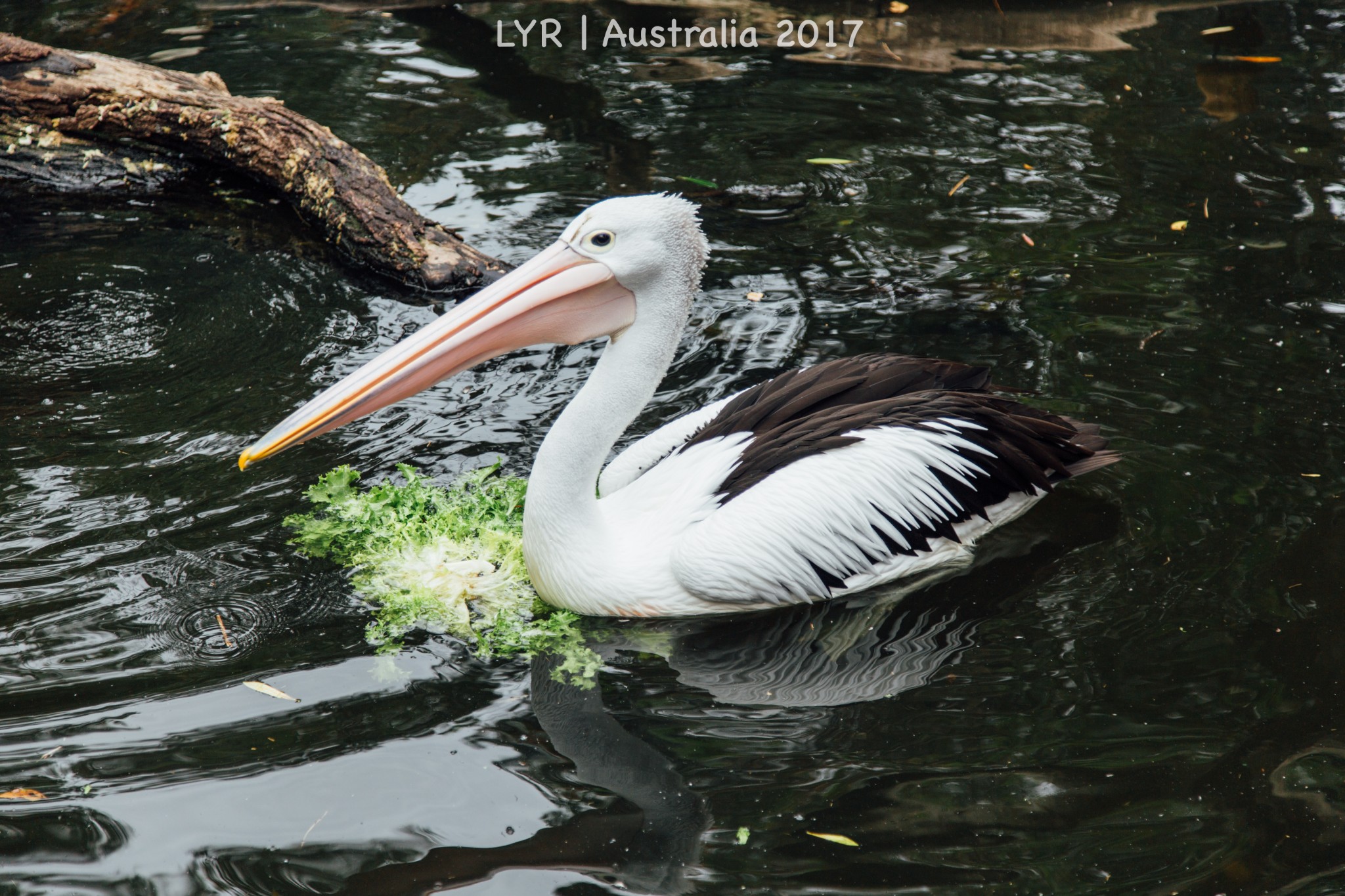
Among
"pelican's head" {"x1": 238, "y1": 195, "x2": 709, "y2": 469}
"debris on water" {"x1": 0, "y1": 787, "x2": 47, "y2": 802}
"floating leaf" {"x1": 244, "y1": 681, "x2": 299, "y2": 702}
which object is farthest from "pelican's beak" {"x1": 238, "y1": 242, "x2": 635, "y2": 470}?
"debris on water" {"x1": 0, "y1": 787, "x2": 47, "y2": 802}

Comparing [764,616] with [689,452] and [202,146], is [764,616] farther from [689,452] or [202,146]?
[202,146]

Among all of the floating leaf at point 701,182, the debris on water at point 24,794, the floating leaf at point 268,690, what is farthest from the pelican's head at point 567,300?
the floating leaf at point 701,182

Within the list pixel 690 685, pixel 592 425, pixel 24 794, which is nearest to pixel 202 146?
pixel 592 425

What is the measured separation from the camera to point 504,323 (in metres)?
3.54

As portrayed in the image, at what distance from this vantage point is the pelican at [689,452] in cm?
350

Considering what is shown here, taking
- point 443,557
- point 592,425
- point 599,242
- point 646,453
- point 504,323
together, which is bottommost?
point 443,557

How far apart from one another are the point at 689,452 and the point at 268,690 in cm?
142

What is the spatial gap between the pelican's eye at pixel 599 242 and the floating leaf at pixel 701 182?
2912 mm

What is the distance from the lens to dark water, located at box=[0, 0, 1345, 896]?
9.27ft

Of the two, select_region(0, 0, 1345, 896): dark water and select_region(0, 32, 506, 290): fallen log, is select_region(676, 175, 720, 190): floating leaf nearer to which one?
select_region(0, 0, 1345, 896): dark water

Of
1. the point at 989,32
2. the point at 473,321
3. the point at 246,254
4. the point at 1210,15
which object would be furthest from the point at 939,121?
the point at 473,321

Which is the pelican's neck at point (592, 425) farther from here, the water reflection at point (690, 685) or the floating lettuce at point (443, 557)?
the water reflection at point (690, 685)

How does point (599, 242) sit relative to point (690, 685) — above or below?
above

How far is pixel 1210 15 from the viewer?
7.99m
